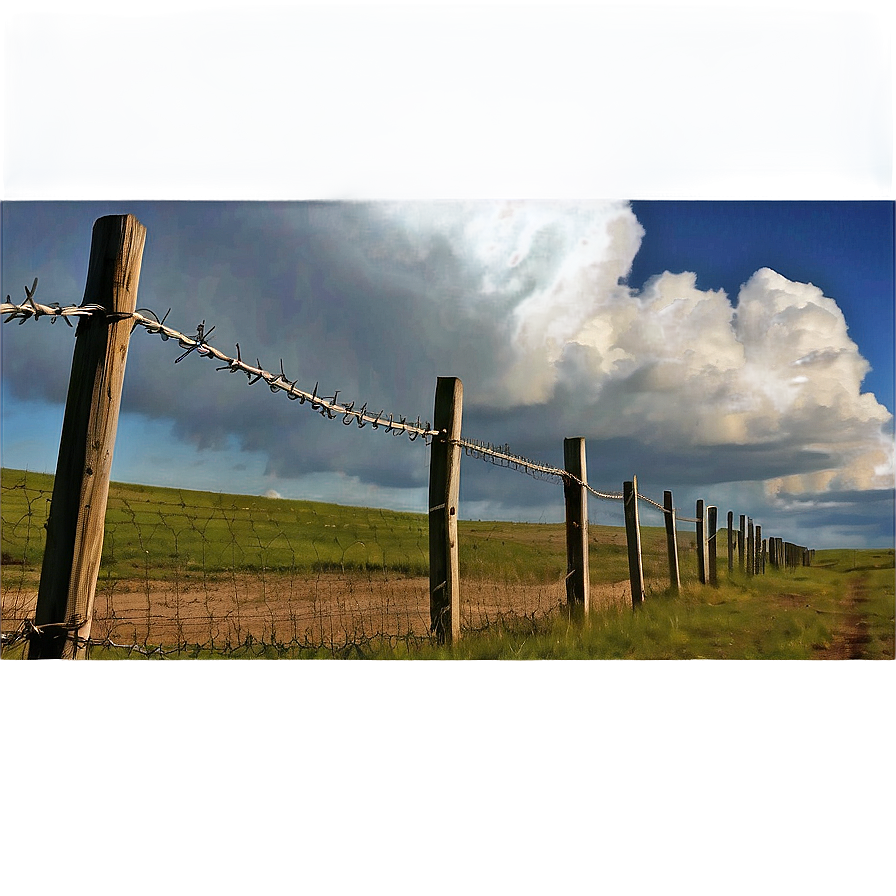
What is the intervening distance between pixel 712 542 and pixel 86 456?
4248 millimetres

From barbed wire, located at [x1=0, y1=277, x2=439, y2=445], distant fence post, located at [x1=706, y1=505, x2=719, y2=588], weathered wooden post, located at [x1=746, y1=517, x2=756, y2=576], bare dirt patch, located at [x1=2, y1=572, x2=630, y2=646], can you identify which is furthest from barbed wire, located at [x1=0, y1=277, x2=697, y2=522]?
bare dirt patch, located at [x1=2, y1=572, x2=630, y2=646]

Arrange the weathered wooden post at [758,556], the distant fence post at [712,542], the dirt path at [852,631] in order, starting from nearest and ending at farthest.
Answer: the dirt path at [852,631] < the weathered wooden post at [758,556] < the distant fence post at [712,542]

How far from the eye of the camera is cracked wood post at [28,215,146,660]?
1853mm

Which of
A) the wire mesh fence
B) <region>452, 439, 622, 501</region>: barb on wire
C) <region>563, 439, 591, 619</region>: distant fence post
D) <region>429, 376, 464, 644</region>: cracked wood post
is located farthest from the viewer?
<region>563, 439, 591, 619</region>: distant fence post

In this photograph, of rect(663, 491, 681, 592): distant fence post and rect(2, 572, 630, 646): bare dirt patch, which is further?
rect(663, 491, 681, 592): distant fence post

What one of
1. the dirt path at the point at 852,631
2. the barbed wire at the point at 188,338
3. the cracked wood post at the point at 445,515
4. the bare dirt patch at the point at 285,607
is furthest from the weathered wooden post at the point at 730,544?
the barbed wire at the point at 188,338

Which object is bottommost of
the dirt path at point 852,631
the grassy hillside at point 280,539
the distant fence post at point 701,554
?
the dirt path at point 852,631

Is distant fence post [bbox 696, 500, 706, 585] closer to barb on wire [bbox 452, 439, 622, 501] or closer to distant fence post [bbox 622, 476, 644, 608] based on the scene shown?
distant fence post [bbox 622, 476, 644, 608]

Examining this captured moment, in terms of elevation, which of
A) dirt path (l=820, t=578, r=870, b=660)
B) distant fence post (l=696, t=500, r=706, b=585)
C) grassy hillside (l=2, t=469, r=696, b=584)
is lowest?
dirt path (l=820, t=578, r=870, b=660)

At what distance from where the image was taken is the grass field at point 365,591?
145 inches

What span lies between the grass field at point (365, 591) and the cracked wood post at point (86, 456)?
1.72 meters

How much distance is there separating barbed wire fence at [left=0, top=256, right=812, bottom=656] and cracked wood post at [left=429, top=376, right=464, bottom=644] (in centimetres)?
4

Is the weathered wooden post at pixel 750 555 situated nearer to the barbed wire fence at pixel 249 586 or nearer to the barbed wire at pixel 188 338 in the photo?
the barbed wire fence at pixel 249 586
